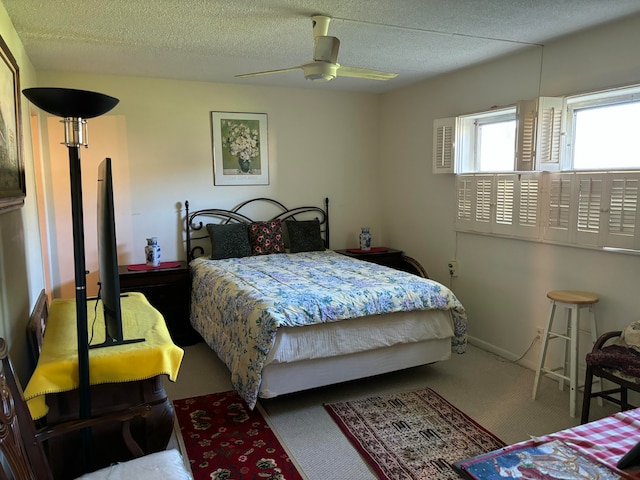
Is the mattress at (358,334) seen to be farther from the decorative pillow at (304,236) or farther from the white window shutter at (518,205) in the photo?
the decorative pillow at (304,236)

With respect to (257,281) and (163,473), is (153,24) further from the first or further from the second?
(163,473)

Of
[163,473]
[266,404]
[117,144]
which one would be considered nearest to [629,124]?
[266,404]

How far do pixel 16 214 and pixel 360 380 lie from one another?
7.96ft

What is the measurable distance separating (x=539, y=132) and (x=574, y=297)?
3.79 feet

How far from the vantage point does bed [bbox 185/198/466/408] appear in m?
2.76

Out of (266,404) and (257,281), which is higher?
(257,281)

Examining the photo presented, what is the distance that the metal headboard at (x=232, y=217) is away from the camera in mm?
4598

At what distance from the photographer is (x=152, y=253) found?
419cm

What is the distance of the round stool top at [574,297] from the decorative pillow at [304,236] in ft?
8.01

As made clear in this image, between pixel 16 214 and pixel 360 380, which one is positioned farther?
pixel 360 380

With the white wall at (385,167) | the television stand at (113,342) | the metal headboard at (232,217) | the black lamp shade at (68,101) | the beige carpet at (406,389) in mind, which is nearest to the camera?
the black lamp shade at (68,101)

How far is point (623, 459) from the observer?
1.19 m

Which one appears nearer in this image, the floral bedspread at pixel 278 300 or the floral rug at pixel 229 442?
the floral rug at pixel 229 442

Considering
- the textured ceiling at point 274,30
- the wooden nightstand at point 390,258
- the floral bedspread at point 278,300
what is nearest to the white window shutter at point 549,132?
the textured ceiling at point 274,30
